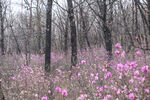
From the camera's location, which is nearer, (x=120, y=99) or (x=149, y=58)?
(x=120, y=99)

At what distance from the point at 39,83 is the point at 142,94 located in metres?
2.64

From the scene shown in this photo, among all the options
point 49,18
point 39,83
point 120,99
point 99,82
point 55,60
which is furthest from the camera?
point 55,60

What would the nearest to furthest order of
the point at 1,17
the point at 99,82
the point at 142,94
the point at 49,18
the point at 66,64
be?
the point at 142,94 < the point at 99,82 < the point at 49,18 < the point at 66,64 < the point at 1,17

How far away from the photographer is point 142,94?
2.57 meters

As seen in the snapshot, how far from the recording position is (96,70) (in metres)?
4.74

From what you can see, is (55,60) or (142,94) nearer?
(142,94)

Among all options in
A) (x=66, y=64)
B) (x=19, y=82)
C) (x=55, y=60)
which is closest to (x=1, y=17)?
(x=55, y=60)

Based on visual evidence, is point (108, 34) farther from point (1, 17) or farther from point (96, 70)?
point (1, 17)

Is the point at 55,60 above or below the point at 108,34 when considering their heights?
below

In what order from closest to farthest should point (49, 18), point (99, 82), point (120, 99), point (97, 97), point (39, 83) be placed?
1. point (120, 99)
2. point (97, 97)
3. point (99, 82)
4. point (39, 83)
5. point (49, 18)

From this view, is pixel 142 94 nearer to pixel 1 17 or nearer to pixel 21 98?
pixel 21 98

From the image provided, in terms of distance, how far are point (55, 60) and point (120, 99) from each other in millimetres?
8811

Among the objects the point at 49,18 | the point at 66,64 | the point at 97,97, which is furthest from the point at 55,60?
the point at 97,97

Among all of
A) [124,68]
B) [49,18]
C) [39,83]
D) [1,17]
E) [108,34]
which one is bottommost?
[39,83]
